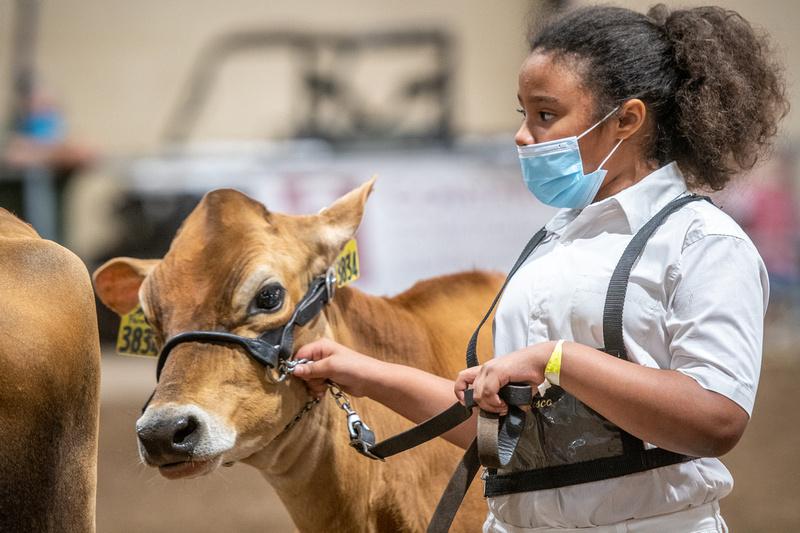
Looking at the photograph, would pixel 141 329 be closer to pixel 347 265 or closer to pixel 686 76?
pixel 347 265

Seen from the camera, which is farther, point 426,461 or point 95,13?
point 95,13

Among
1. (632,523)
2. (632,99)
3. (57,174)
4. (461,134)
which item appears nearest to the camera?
(632,523)

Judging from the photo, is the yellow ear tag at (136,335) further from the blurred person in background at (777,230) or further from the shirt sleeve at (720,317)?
the blurred person in background at (777,230)

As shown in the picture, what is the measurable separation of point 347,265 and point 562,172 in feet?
2.66

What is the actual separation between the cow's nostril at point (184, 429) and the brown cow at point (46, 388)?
33 centimetres

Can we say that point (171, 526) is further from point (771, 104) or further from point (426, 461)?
point (771, 104)

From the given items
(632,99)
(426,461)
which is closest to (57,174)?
(426,461)

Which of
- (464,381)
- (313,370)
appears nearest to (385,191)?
(313,370)

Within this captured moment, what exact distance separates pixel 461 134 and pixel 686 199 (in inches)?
423

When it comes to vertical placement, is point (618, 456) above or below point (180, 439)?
above

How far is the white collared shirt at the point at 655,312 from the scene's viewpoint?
1767mm

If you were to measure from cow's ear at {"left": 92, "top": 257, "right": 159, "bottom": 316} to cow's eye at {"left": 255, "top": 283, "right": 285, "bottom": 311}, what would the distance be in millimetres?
441

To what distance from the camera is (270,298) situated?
238 cm

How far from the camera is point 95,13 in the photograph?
13.0m
